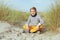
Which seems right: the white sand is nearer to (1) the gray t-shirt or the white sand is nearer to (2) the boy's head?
(1) the gray t-shirt

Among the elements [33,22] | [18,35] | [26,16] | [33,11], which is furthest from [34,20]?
[18,35]

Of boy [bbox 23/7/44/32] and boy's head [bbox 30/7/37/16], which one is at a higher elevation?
boy's head [bbox 30/7/37/16]

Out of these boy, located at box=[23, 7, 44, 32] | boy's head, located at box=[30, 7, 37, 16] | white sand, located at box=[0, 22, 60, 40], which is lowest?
white sand, located at box=[0, 22, 60, 40]

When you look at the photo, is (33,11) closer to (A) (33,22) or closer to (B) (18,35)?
(A) (33,22)

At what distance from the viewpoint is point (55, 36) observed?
291 cm

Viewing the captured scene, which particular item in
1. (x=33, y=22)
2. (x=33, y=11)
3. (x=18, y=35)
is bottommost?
(x=18, y=35)

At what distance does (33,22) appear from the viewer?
3.30 metres

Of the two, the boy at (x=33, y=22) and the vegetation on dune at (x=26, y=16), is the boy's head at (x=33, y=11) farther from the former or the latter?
the vegetation on dune at (x=26, y=16)

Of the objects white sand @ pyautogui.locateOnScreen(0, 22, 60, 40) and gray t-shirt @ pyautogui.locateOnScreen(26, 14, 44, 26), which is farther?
gray t-shirt @ pyautogui.locateOnScreen(26, 14, 44, 26)

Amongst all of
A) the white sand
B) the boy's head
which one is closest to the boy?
the boy's head

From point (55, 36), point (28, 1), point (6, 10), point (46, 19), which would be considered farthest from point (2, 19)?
point (55, 36)

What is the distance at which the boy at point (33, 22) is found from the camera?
10.5ft

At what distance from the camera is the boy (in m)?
3.19

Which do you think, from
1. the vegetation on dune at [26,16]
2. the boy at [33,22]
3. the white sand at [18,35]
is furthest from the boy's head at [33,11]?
the white sand at [18,35]
